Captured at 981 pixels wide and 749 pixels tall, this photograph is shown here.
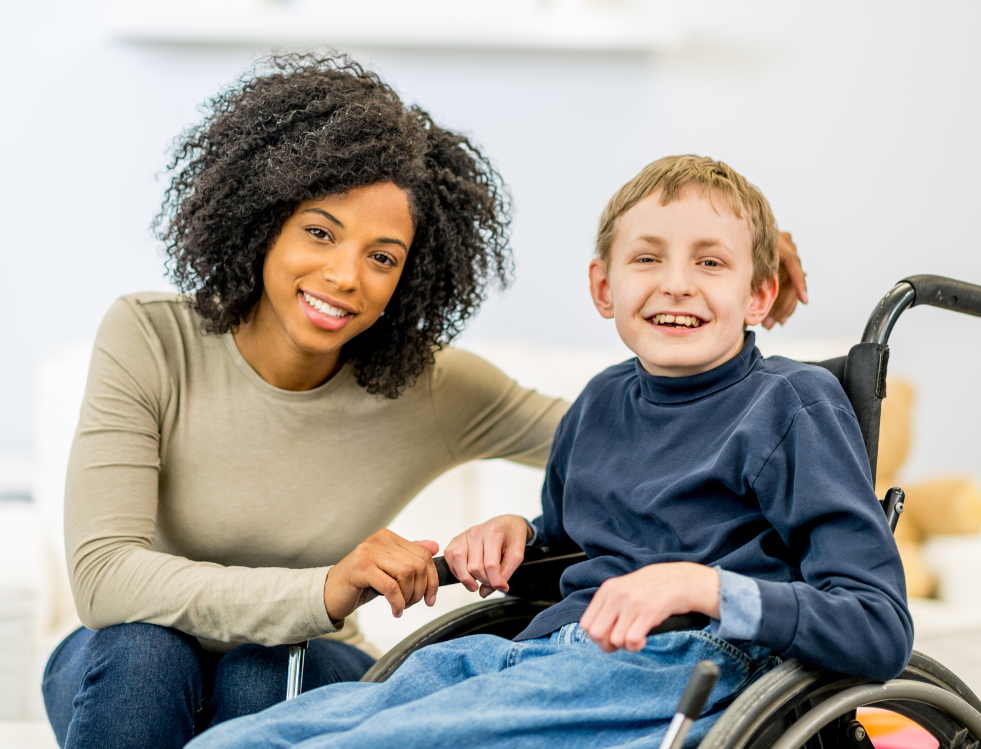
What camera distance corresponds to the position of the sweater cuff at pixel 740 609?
780mm

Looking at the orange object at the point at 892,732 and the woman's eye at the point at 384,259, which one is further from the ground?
the woman's eye at the point at 384,259

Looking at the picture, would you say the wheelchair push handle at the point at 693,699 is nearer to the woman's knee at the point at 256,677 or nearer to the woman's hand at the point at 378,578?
the woman's hand at the point at 378,578

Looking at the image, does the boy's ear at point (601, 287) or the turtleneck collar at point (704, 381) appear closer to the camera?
the turtleneck collar at point (704, 381)

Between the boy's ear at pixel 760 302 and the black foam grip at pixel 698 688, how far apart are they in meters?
0.46

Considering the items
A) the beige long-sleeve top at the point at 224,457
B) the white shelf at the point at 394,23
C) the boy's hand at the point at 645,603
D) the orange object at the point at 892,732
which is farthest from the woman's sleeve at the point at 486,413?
the white shelf at the point at 394,23

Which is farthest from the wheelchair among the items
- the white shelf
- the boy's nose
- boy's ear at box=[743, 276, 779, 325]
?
the white shelf

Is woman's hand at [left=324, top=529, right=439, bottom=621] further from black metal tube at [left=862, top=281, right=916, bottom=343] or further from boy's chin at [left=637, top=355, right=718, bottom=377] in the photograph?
black metal tube at [left=862, top=281, right=916, bottom=343]

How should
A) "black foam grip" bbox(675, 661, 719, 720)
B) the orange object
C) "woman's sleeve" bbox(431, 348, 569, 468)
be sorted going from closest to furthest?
"black foam grip" bbox(675, 661, 719, 720)
"woman's sleeve" bbox(431, 348, 569, 468)
the orange object

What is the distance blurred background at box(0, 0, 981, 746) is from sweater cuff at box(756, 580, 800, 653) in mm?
1458

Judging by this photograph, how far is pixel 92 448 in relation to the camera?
1.14 m

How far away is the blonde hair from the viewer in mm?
1024

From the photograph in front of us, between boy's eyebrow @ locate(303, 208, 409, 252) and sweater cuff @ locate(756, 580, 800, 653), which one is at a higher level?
boy's eyebrow @ locate(303, 208, 409, 252)

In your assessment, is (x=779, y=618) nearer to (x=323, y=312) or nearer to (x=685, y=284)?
(x=685, y=284)

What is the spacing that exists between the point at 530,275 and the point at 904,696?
162 cm
